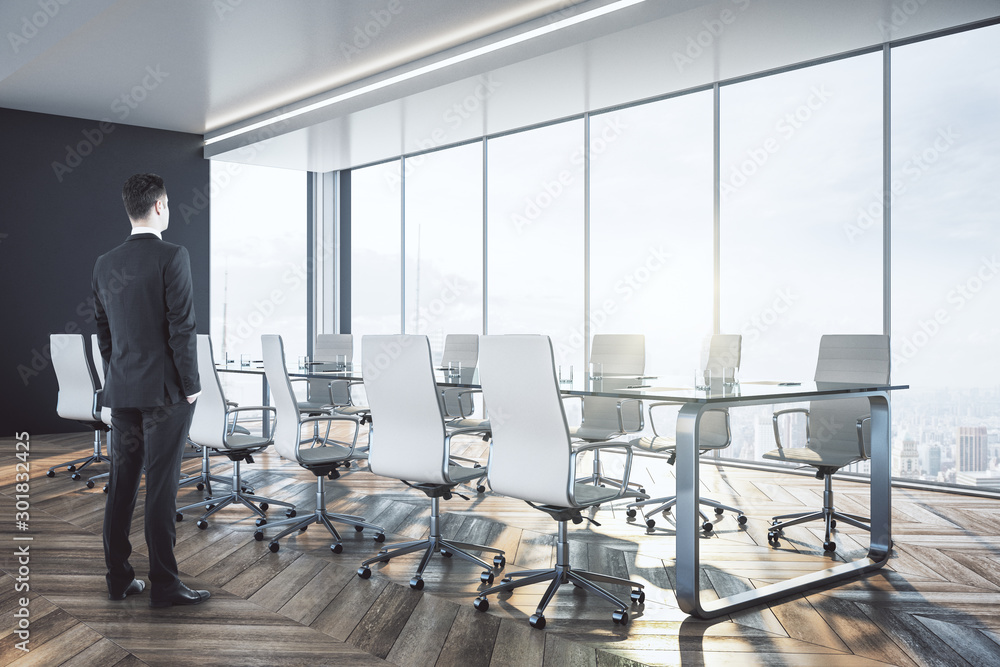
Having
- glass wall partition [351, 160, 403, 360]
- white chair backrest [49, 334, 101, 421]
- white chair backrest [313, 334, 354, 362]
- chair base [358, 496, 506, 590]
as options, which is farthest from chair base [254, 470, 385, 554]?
glass wall partition [351, 160, 403, 360]

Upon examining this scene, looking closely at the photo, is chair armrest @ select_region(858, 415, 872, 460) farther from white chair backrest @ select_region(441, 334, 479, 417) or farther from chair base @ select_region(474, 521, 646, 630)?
white chair backrest @ select_region(441, 334, 479, 417)

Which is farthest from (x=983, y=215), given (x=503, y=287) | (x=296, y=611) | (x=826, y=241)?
(x=296, y=611)

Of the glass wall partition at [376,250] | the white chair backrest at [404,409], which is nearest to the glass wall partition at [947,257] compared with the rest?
the white chair backrest at [404,409]

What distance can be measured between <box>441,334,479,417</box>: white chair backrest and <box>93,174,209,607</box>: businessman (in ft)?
8.19

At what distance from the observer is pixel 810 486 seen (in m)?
5.54

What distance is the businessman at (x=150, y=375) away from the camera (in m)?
2.98

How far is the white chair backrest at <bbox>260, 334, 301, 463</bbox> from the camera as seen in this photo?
3938mm

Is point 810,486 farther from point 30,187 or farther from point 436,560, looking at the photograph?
point 30,187

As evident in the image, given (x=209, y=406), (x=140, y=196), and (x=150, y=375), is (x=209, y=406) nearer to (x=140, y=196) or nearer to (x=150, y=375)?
(x=150, y=375)

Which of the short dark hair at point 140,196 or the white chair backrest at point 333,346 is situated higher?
the short dark hair at point 140,196

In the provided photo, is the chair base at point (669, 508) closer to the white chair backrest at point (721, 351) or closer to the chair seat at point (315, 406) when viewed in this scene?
the white chair backrest at point (721, 351)

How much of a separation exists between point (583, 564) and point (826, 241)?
3811 mm

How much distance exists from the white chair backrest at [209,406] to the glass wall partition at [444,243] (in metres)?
4.40

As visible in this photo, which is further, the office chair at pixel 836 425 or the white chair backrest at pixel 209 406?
A: the white chair backrest at pixel 209 406
